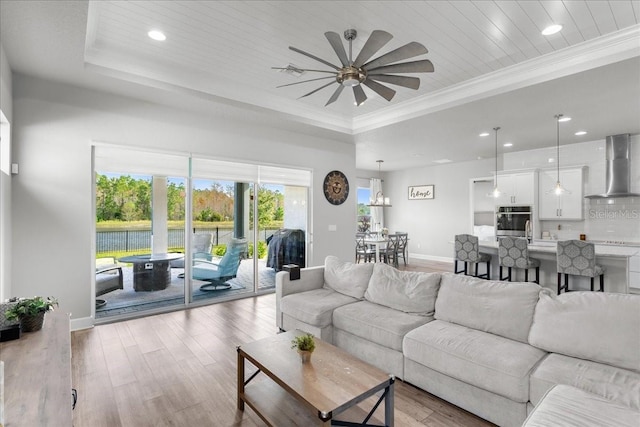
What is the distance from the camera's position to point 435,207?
9.86m

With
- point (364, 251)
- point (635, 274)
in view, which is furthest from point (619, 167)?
point (364, 251)

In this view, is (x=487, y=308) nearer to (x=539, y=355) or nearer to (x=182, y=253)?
(x=539, y=355)

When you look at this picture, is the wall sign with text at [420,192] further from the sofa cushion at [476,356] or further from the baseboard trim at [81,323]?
the baseboard trim at [81,323]

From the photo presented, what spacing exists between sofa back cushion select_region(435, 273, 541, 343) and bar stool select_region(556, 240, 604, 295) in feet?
8.44

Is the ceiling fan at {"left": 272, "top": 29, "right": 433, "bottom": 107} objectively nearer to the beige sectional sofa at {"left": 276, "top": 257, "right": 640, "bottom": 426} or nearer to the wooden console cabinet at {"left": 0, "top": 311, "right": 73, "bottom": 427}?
the beige sectional sofa at {"left": 276, "top": 257, "right": 640, "bottom": 426}

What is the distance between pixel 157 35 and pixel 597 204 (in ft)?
26.6

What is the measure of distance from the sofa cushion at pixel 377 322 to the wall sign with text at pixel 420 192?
297 inches

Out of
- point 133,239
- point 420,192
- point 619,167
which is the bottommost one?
point 133,239

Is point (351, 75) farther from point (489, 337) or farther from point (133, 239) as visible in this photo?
point (133, 239)

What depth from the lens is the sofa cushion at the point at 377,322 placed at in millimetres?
2607

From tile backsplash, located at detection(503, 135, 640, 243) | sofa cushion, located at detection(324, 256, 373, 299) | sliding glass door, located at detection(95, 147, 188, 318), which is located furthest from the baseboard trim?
tile backsplash, located at detection(503, 135, 640, 243)

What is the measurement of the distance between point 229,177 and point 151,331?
2445 millimetres

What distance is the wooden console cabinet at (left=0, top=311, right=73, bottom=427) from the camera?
1.24m

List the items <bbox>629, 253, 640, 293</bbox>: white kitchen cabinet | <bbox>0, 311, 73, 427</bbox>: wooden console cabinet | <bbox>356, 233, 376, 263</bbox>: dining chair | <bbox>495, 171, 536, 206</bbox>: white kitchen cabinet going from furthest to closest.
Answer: <bbox>356, 233, 376, 263</bbox>: dining chair, <bbox>495, 171, 536, 206</bbox>: white kitchen cabinet, <bbox>629, 253, 640, 293</bbox>: white kitchen cabinet, <bbox>0, 311, 73, 427</bbox>: wooden console cabinet
